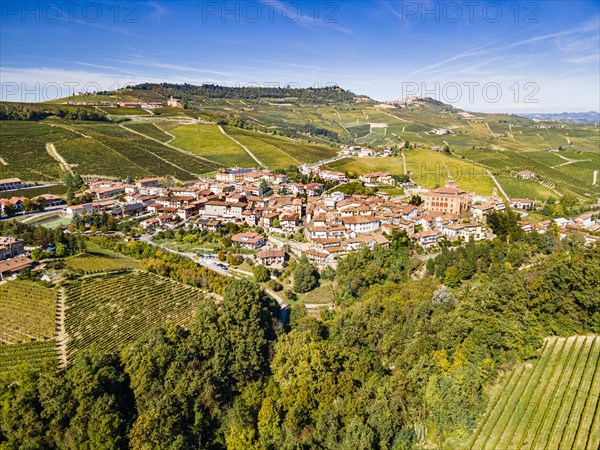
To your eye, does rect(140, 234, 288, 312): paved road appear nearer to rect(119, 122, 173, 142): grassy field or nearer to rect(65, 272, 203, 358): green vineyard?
rect(65, 272, 203, 358): green vineyard

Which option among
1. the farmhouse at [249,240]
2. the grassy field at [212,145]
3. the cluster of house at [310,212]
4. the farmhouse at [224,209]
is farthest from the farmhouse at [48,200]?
the grassy field at [212,145]

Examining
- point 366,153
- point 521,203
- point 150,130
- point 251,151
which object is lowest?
point 521,203

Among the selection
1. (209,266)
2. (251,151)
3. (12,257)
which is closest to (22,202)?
(12,257)

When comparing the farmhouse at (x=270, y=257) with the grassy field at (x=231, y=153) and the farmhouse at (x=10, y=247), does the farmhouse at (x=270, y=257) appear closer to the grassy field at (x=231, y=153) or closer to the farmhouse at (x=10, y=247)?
the farmhouse at (x=10, y=247)

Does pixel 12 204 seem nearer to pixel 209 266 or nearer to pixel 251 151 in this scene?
pixel 209 266

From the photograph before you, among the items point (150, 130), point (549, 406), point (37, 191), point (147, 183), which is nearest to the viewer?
point (549, 406)

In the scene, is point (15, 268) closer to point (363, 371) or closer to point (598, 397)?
point (363, 371)

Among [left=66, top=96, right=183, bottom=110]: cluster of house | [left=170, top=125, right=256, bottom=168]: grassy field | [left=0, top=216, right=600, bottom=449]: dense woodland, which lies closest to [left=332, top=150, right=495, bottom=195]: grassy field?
[left=170, top=125, right=256, bottom=168]: grassy field
